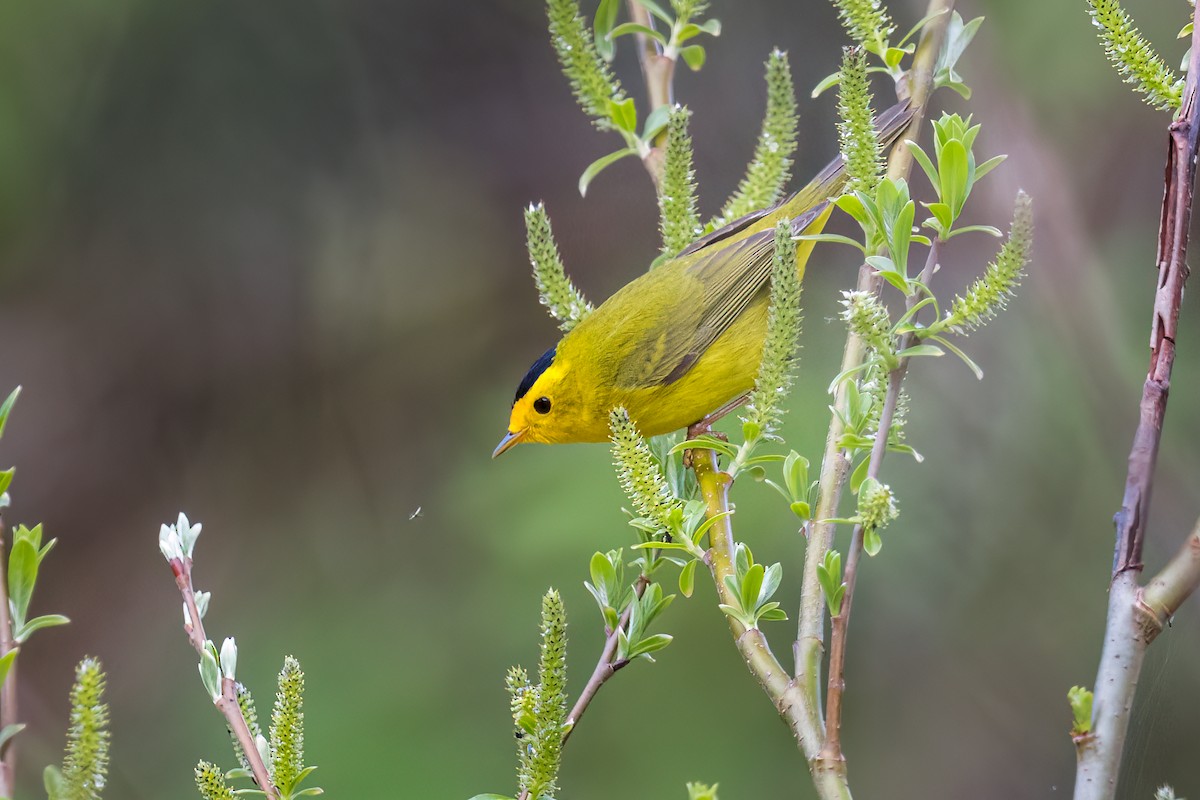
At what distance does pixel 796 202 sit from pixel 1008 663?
0.63 metres

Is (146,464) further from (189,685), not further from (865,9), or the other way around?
(865,9)

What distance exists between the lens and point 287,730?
1.73ft

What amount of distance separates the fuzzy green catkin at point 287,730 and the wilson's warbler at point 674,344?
742 mm

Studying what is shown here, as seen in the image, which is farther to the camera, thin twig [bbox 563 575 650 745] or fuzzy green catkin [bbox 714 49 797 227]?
fuzzy green catkin [bbox 714 49 797 227]

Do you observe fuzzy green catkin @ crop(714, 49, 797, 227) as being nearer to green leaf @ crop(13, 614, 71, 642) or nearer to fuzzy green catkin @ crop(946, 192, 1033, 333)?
fuzzy green catkin @ crop(946, 192, 1033, 333)

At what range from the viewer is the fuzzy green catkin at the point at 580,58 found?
0.83m

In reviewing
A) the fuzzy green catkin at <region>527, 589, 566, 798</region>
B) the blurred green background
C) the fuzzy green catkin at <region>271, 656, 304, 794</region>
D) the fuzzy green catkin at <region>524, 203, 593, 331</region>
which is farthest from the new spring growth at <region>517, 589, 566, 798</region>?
the blurred green background

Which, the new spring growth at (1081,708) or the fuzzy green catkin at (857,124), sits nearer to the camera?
the new spring growth at (1081,708)

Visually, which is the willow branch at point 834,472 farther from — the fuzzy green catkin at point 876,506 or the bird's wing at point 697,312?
the bird's wing at point 697,312

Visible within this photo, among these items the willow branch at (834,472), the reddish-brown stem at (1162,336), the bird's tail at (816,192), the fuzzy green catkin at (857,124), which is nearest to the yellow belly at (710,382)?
the bird's tail at (816,192)

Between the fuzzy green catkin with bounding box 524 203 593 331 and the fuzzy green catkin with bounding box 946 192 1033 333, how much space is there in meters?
0.32

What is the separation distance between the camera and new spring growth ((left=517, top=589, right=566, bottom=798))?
0.52 m

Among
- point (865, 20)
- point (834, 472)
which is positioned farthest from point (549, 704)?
point (865, 20)

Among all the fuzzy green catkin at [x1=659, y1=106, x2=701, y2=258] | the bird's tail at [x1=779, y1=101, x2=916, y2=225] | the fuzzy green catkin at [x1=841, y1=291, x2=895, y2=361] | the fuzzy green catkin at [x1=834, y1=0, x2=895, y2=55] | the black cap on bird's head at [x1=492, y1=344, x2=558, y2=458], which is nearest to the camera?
the fuzzy green catkin at [x1=841, y1=291, x2=895, y2=361]
